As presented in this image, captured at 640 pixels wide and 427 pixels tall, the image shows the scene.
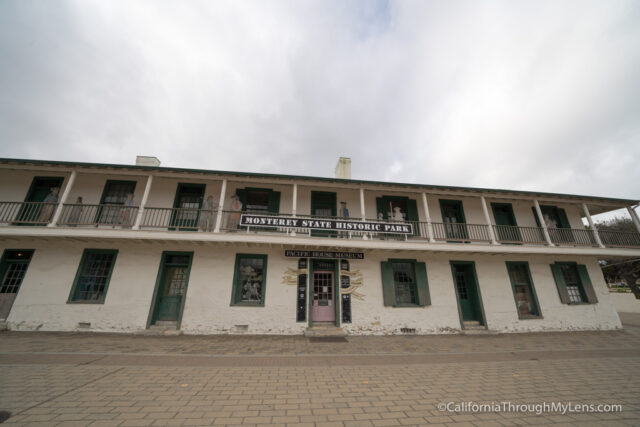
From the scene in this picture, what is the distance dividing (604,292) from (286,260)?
617 inches

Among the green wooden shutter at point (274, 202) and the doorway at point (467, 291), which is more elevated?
the green wooden shutter at point (274, 202)

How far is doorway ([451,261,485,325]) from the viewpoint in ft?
33.0

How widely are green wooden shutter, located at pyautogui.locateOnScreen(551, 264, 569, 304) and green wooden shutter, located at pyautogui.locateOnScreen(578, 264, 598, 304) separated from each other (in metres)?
1.13

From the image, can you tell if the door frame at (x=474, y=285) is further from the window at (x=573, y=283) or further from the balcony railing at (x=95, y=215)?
the balcony railing at (x=95, y=215)

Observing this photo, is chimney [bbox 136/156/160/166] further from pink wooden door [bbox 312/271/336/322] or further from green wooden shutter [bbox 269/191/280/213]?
pink wooden door [bbox 312/271/336/322]

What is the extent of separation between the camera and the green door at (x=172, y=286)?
880 centimetres

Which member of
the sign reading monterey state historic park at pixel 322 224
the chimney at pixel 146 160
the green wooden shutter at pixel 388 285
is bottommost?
the green wooden shutter at pixel 388 285

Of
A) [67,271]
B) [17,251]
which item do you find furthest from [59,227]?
[17,251]

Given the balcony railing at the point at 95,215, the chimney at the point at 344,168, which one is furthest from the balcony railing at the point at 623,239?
the balcony railing at the point at 95,215

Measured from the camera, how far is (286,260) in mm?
9492

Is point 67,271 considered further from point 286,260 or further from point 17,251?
point 286,260

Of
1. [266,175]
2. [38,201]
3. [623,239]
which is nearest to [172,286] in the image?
[266,175]

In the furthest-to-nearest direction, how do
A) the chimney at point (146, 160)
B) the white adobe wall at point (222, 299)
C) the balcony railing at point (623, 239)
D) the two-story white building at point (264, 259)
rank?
the chimney at point (146, 160), the balcony railing at point (623, 239), the two-story white building at point (264, 259), the white adobe wall at point (222, 299)

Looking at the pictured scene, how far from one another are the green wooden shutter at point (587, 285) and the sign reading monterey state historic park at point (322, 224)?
9754 millimetres
